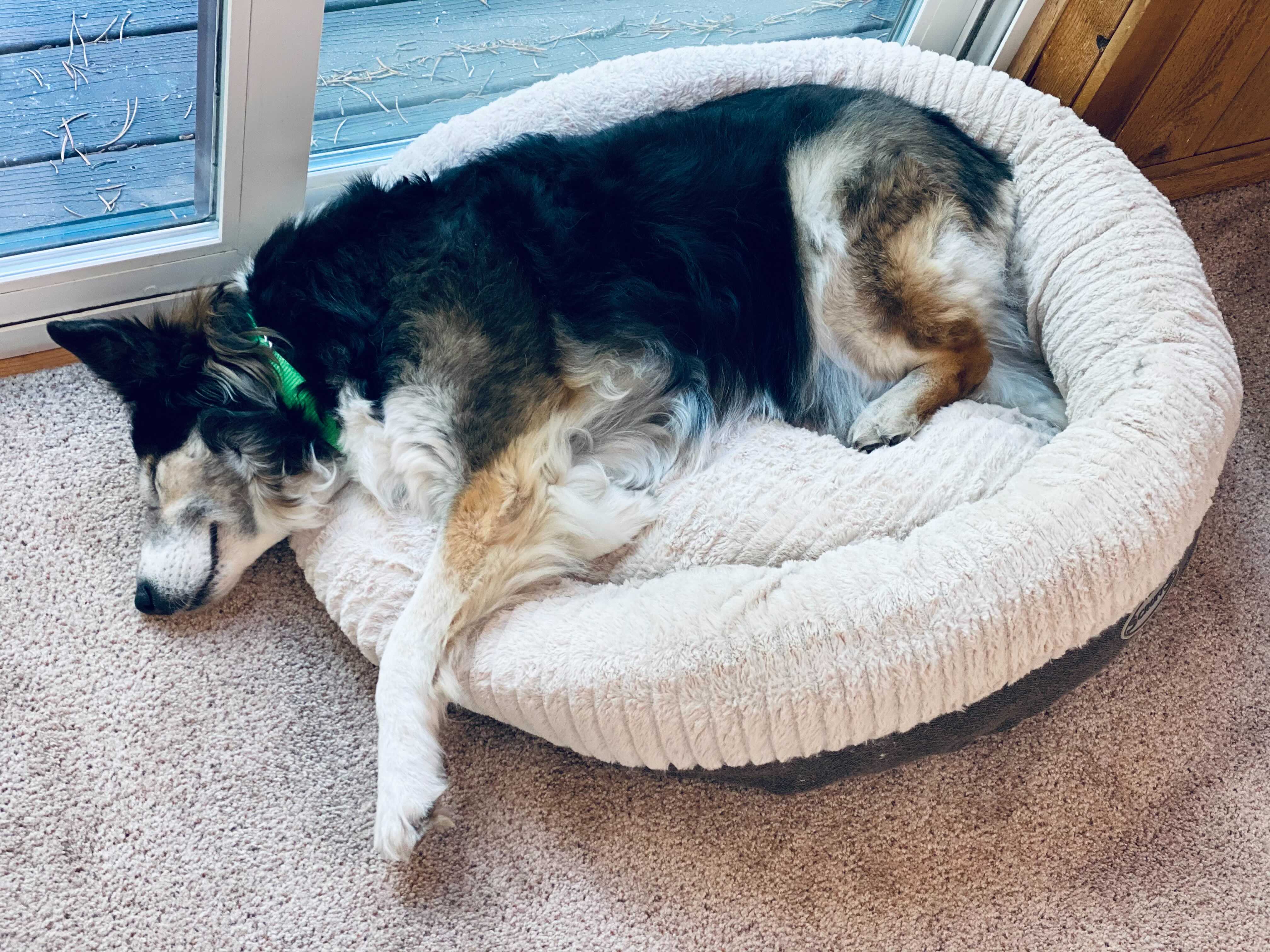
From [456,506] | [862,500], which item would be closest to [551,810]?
[456,506]

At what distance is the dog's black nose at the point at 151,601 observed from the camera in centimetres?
188

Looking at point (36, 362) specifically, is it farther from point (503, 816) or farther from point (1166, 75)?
point (1166, 75)

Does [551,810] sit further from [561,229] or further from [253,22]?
[253,22]

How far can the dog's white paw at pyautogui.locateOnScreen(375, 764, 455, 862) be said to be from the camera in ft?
5.32

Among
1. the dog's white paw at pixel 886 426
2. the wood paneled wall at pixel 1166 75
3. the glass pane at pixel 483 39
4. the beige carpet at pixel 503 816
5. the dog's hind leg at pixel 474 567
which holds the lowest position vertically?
the beige carpet at pixel 503 816

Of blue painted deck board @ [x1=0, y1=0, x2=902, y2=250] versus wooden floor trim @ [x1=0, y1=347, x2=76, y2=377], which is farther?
wooden floor trim @ [x1=0, y1=347, x2=76, y2=377]

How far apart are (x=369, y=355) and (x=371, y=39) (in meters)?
0.96

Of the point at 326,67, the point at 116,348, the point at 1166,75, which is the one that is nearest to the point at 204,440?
the point at 116,348

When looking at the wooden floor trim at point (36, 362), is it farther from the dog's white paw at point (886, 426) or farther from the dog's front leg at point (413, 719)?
the dog's white paw at point (886, 426)

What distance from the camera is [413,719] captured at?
1.65 metres

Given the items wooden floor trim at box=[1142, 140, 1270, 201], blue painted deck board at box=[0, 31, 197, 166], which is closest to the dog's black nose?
blue painted deck board at box=[0, 31, 197, 166]

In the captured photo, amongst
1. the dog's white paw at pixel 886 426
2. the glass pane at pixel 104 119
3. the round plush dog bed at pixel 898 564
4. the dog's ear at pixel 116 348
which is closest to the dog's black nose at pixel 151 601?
the round plush dog bed at pixel 898 564

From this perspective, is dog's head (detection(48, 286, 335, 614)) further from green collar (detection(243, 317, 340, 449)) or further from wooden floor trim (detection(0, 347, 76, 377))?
wooden floor trim (detection(0, 347, 76, 377))

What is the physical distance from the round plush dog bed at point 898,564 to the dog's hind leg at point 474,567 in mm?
59
